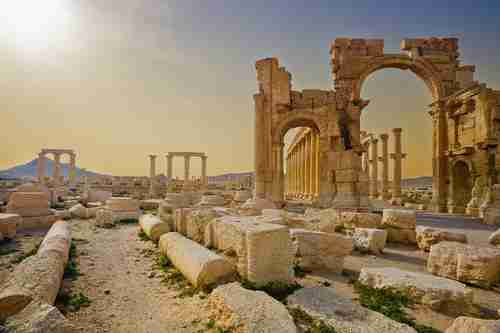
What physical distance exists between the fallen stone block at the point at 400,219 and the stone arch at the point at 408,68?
869 cm

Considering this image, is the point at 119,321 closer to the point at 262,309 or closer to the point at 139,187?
the point at 262,309

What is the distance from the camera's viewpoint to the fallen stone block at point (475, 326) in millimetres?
2227

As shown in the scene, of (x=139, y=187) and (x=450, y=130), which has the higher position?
(x=450, y=130)

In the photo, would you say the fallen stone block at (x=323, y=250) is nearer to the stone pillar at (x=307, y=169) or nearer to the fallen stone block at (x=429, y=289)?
the fallen stone block at (x=429, y=289)

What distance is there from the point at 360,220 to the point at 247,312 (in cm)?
575

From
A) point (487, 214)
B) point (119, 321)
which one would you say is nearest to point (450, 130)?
point (487, 214)

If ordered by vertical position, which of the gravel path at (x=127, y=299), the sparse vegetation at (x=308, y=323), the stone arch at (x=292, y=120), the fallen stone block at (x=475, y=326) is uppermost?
the stone arch at (x=292, y=120)

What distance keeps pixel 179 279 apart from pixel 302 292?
230 centimetres

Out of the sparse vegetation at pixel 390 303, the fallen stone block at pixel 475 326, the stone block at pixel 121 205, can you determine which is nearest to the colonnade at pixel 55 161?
the stone block at pixel 121 205

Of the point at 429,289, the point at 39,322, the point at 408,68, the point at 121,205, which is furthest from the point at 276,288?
the point at 408,68

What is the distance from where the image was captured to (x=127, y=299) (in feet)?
13.6

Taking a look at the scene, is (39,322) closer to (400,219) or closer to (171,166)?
(400,219)

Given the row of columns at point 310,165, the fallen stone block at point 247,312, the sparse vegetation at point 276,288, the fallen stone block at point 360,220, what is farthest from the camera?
the row of columns at point 310,165

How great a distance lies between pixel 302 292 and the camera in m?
3.60
